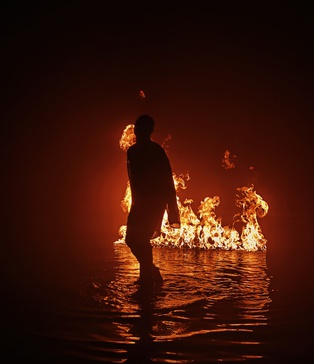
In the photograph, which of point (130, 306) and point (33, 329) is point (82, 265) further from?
point (33, 329)

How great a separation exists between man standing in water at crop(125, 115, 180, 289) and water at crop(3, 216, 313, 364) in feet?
1.51

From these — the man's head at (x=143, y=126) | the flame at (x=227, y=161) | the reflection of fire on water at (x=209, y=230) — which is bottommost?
the reflection of fire on water at (x=209, y=230)

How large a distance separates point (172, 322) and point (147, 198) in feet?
7.64

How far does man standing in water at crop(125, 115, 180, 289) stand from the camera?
275 inches

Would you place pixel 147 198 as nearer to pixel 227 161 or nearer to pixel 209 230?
pixel 209 230

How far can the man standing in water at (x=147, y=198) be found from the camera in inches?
275

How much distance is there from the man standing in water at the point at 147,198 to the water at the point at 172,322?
18.1 inches

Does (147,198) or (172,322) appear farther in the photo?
(147,198)

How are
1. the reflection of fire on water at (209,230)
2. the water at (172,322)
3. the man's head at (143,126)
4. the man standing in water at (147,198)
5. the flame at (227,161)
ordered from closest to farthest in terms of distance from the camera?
the water at (172,322), the man standing in water at (147,198), the man's head at (143,126), the reflection of fire on water at (209,230), the flame at (227,161)

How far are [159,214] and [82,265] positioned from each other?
2628mm

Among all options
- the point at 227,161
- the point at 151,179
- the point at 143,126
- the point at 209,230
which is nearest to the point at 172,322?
the point at 151,179

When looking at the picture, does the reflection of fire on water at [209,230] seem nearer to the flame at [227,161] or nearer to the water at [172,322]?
the flame at [227,161]

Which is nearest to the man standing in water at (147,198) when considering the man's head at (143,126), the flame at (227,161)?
the man's head at (143,126)

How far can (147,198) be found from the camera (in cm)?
714
